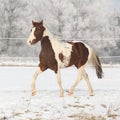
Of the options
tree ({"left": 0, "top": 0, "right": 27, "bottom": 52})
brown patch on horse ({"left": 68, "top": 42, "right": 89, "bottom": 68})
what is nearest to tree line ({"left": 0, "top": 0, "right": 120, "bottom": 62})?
tree ({"left": 0, "top": 0, "right": 27, "bottom": 52})

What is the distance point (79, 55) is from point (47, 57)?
80 cm

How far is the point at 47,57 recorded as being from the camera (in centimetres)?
954

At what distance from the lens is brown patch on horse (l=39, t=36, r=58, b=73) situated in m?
9.53

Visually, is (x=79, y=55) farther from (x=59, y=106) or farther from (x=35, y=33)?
(x=59, y=106)

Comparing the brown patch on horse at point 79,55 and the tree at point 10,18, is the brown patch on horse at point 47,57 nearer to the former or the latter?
the brown patch on horse at point 79,55

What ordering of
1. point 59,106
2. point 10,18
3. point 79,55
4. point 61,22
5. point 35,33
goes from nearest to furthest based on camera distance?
point 59,106
point 35,33
point 79,55
point 10,18
point 61,22

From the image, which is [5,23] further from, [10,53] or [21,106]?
[21,106]

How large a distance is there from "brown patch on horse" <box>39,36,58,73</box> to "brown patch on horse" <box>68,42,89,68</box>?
0.47 meters

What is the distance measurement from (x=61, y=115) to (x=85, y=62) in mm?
2202

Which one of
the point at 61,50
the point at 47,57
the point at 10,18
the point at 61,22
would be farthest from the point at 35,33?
the point at 61,22

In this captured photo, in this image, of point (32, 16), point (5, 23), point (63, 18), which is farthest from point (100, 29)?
point (5, 23)

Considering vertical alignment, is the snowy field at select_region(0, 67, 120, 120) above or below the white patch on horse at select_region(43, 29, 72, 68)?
below

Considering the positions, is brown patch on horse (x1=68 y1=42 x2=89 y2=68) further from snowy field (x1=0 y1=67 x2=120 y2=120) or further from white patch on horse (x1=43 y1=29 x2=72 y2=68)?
snowy field (x1=0 y1=67 x2=120 y2=120)

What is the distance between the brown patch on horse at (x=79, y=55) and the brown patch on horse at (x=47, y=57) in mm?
471
